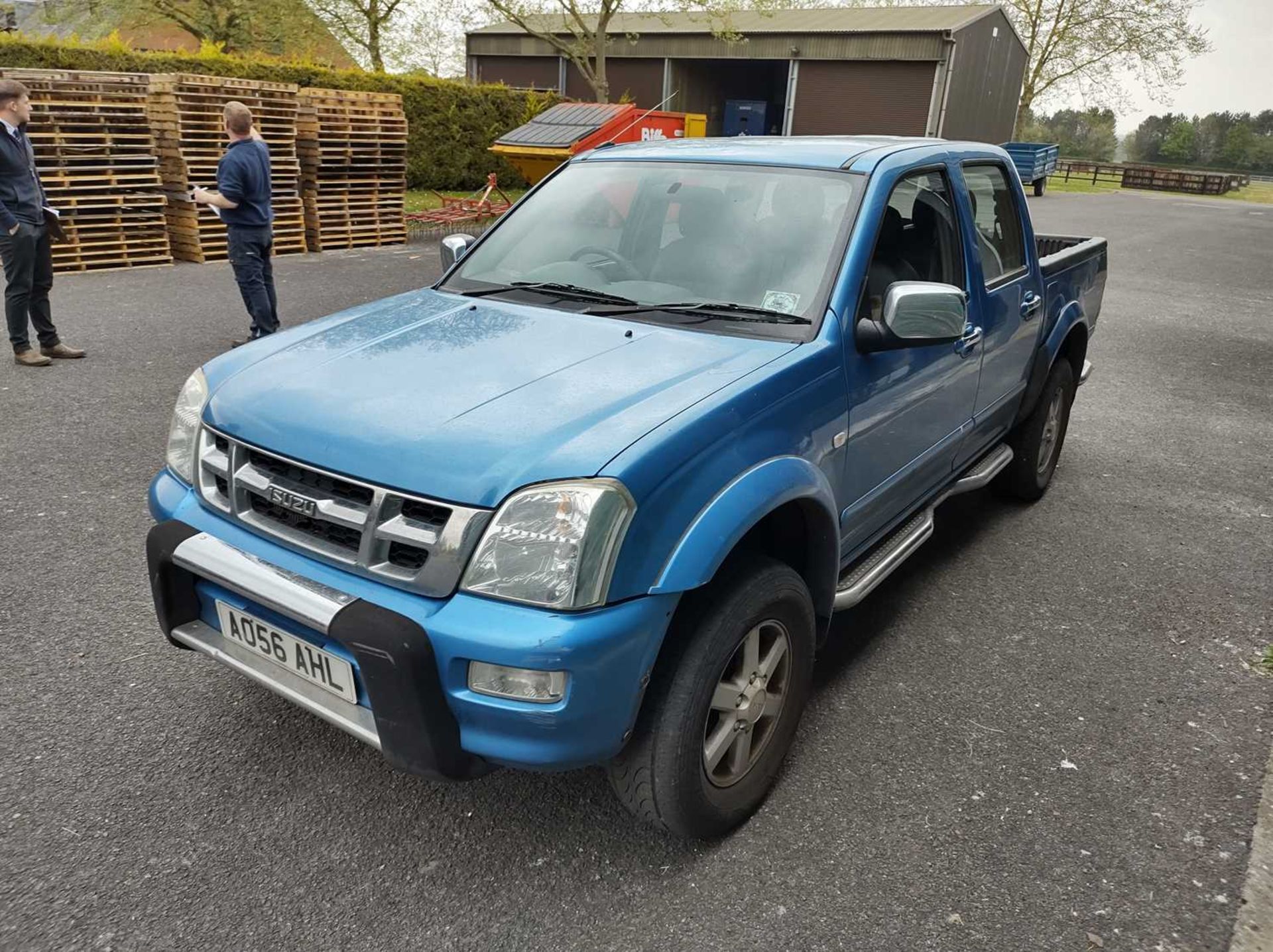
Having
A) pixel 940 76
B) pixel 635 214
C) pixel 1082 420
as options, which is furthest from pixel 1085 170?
pixel 635 214

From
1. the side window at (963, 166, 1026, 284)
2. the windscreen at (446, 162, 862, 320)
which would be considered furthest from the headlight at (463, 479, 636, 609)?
the side window at (963, 166, 1026, 284)

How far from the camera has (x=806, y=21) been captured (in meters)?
32.9

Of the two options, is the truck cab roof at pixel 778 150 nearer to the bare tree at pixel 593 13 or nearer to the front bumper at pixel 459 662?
the front bumper at pixel 459 662

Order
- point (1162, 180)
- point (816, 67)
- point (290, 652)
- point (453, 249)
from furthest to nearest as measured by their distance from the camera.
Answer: point (1162, 180), point (816, 67), point (453, 249), point (290, 652)

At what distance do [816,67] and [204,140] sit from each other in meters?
24.5

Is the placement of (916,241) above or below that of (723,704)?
above

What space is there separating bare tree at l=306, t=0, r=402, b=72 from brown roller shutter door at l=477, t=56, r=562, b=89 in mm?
4691

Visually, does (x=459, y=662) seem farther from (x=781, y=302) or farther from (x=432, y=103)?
(x=432, y=103)

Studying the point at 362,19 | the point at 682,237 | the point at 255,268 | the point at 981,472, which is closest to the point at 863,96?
the point at 362,19

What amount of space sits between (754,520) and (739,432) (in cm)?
23

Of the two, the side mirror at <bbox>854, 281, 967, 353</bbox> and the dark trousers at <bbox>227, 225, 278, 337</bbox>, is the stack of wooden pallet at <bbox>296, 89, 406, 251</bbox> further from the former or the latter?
the side mirror at <bbox>854, 281, 967, 353</bbox>

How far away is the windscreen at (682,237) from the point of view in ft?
9.80

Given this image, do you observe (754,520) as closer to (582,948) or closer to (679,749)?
(679,749)

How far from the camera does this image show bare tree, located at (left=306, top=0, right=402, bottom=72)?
31516 mm
